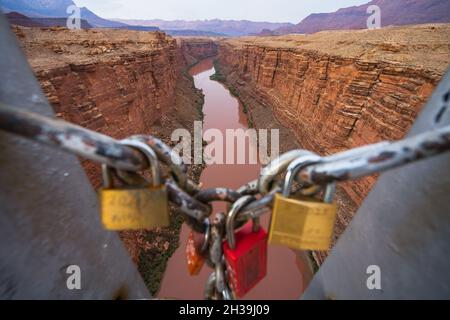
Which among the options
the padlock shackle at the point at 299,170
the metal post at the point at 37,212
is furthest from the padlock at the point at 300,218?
the metal post at the point at 37,212

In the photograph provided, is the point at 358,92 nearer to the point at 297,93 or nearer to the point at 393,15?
the point at 297,93

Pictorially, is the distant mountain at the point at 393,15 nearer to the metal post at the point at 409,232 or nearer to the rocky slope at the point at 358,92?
the rocky slope at the point at 358,92

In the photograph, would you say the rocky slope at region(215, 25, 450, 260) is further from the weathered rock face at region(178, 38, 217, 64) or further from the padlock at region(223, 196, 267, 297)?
the weathered rock face at region(178, 38, 217, 64)

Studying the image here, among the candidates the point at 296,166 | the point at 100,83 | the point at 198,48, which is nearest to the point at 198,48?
the point at 198,48

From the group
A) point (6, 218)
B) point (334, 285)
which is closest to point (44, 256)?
point (6, 218)

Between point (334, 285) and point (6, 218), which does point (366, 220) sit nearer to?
point (334, 285)
